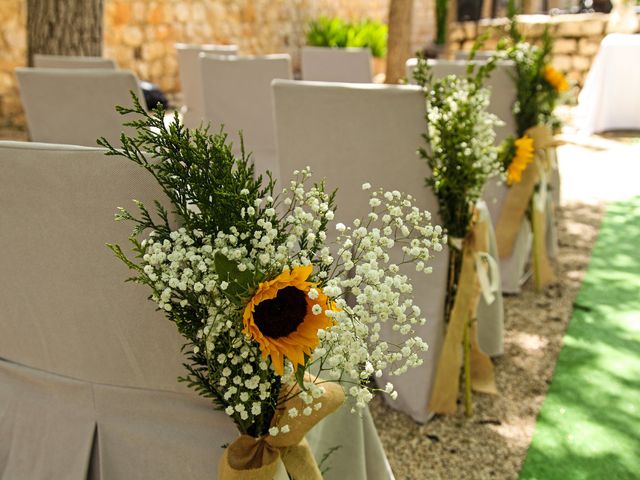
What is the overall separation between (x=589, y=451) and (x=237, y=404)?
1.34 metres

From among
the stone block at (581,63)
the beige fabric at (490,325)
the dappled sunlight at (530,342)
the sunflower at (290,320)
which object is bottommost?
the dappled sunlight at (530,342)

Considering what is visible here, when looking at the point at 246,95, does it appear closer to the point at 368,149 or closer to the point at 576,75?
the point at 368,149

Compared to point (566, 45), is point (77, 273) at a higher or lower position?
higher

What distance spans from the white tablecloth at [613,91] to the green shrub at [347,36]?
3418mm

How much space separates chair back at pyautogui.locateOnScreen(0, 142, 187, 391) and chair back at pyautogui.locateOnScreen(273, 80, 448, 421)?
995 mm

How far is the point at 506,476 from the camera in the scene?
5.90 feet

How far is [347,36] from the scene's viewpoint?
918 cm

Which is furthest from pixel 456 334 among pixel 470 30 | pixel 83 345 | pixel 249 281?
pixel 470 30

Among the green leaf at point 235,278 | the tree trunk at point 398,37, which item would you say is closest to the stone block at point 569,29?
the tree trunk at point 398,37

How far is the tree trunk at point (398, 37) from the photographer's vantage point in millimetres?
5207

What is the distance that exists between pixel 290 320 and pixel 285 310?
14 mm

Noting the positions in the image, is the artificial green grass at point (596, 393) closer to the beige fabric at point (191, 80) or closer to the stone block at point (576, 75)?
the beige fabric at point (191, 80)

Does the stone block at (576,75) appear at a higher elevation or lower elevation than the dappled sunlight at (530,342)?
higher

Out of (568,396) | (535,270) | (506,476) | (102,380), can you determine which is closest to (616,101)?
(535,270)
